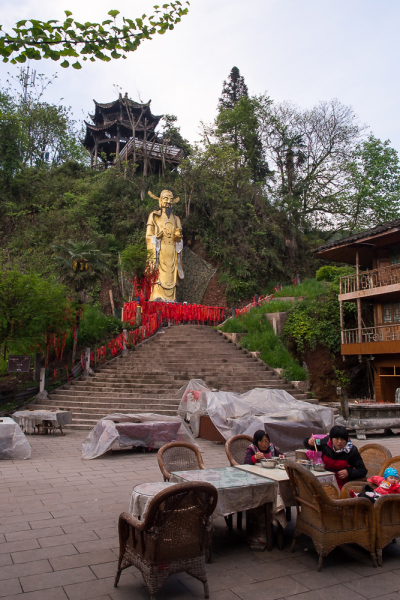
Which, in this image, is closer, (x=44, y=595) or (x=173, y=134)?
(x=44, y=595)

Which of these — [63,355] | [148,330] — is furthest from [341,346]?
[63,355]

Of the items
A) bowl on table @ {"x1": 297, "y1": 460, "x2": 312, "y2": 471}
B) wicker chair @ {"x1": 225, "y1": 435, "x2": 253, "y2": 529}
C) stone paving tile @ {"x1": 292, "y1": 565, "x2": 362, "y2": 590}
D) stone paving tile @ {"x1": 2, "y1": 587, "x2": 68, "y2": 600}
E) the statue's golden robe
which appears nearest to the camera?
stone paving tile @ {"x1": 2, "y1": 587, "x2": 68, "y2": 600}

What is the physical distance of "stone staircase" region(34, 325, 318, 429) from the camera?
13.4 metres

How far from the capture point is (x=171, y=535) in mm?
3340

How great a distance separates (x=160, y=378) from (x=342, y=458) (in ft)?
35.3

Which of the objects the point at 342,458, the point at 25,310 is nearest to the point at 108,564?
the point at 342,458

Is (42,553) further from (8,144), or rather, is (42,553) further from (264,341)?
(8,144)

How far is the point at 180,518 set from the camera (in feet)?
11.0

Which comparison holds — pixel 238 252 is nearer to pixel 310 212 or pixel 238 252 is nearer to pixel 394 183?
pixel 310 212

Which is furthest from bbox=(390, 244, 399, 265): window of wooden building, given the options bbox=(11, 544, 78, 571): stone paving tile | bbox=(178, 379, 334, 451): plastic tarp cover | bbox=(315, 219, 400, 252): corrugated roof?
bbox=(11, 544, 78, 571): stone paving tile

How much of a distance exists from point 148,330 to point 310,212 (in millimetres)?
17775

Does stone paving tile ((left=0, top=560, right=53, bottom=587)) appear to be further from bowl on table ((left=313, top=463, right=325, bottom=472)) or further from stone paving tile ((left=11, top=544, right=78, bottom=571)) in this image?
bowl on table ((left=313, top=463, right=325, bottom=472))

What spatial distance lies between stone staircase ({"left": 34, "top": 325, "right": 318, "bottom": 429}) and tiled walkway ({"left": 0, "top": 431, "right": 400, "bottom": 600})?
711 cm

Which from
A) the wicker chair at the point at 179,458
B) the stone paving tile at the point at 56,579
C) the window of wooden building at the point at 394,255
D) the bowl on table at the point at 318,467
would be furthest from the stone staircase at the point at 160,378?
the stone paving tile at the point at 56,579
